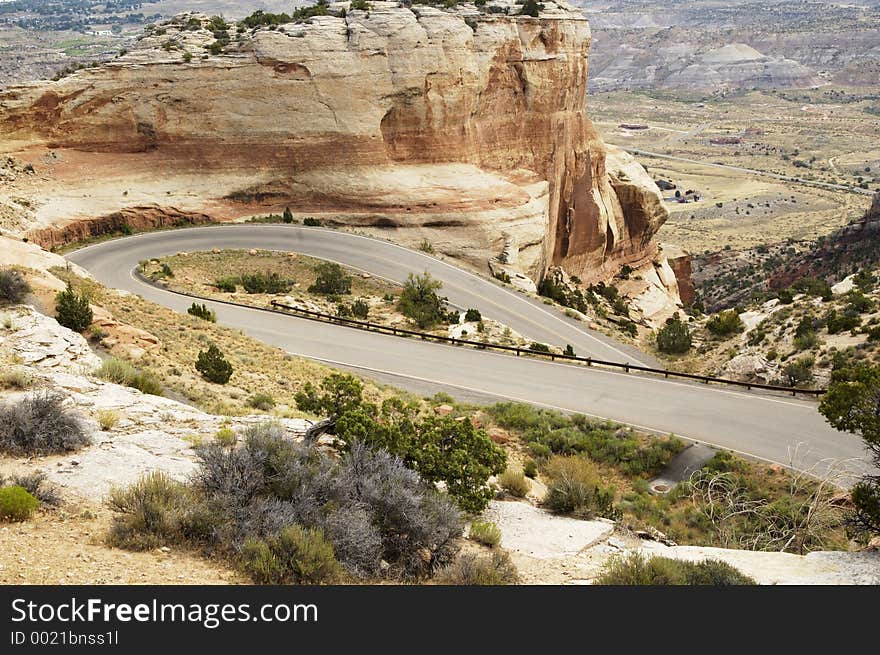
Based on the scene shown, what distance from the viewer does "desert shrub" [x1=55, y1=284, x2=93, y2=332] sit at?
20172 millimetres

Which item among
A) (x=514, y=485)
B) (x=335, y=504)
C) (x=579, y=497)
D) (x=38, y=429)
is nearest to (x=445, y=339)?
(x=514, y=485)

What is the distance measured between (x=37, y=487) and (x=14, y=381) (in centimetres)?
496

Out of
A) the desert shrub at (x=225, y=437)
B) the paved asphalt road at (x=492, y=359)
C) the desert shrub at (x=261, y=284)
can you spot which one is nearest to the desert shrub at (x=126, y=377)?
the desert shrub at (x=225, y=437)

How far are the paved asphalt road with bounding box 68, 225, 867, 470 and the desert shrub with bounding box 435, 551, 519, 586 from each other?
1085 cm

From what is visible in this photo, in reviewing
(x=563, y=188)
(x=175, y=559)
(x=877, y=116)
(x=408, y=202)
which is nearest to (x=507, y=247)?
(x=408, y=202)

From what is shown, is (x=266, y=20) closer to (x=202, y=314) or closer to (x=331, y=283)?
(x=331, y=283)

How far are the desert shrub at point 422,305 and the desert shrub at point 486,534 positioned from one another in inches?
811

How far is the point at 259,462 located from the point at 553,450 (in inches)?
388

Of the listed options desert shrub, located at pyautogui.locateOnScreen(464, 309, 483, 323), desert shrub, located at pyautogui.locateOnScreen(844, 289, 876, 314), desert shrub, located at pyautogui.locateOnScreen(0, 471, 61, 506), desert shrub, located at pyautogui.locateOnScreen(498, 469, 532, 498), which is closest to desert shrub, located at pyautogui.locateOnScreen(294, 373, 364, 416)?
desert shrub, located at pyautogui.locateOnScreen(498, 469, 532, 498)

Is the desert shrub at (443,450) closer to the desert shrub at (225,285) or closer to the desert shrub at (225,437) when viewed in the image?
the desert shrub at (225,437)

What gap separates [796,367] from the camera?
2798 centimetres

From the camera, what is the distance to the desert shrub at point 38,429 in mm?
12625

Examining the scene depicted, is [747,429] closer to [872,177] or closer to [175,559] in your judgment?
[175,559]

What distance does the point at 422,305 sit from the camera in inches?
1377
